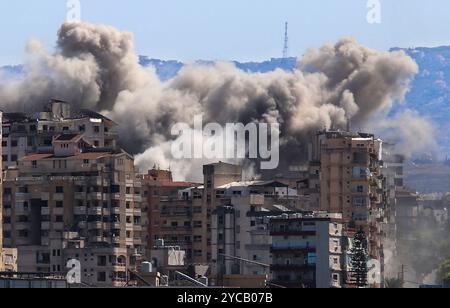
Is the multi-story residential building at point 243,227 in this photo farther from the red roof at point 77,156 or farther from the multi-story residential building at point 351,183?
the red roof at point 77,156

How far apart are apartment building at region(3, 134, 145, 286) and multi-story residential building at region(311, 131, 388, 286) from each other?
8.76m

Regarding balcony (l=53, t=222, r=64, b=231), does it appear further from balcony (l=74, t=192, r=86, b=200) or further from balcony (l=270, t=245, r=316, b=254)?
balcony (l=270, t=245, r=316, b=254)

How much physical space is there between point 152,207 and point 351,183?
13.3 m

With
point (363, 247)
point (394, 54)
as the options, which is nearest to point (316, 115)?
point (394, 54)

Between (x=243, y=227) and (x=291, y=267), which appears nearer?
(x=291, y=267)

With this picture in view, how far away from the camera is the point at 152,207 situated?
102 meters

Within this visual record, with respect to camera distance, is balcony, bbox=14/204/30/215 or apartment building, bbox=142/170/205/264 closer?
balcony, bbox=14/204/30/215

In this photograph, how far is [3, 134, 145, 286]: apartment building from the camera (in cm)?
9219

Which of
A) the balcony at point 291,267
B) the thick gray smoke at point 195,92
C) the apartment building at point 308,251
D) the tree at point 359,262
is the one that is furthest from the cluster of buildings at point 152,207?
the thick gray smoke at point 195,92

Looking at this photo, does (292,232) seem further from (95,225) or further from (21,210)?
(21,210)

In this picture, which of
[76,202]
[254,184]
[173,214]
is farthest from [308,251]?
[173,214]

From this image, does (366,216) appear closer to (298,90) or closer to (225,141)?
(225,141)

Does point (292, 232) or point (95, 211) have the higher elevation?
point (95, 211)

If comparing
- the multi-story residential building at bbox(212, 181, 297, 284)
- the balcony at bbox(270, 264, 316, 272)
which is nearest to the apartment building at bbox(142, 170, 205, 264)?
the multi-story residential building at bbox(212, 181, 297, 284)
